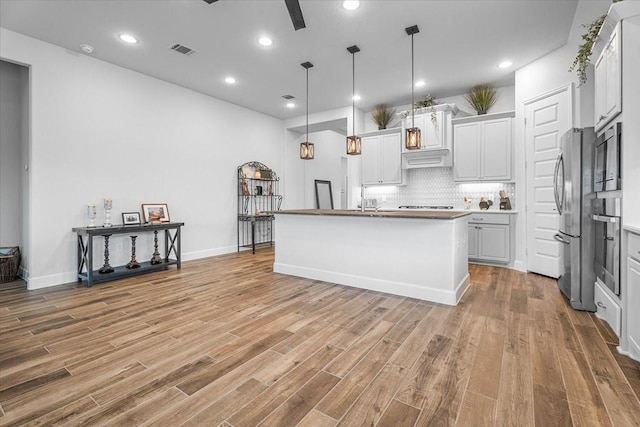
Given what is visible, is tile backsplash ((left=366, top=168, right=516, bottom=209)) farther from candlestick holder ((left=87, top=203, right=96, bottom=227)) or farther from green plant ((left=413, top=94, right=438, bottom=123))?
candlestick holder ((left=87, top=203, right=96, bottom=227))

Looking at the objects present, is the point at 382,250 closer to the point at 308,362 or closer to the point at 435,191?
the point at 308,362

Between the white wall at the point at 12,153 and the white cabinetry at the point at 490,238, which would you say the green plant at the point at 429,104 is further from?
the white wall at the point at 12,153

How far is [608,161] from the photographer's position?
2.40 m

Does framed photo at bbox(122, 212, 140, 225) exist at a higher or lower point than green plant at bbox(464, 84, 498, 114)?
lower

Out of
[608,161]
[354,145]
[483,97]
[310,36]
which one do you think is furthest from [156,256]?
[483,97]

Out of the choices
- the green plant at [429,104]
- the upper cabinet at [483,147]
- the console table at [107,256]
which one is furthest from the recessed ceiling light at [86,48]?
the upper cabinet at [483,147]

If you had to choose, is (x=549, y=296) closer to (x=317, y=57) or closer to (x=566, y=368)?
(x=566, y=368)

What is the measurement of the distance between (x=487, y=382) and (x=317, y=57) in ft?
13.7

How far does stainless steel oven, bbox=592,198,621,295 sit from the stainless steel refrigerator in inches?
3.3

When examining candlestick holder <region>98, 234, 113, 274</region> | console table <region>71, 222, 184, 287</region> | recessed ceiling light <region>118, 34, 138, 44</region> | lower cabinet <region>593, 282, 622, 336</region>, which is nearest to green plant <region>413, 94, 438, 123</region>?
lower cabinet <region>593, 282, 622, 336</region>

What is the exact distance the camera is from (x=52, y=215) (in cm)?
386

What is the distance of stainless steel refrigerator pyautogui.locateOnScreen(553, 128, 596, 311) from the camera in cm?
284

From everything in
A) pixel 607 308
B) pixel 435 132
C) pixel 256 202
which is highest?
pixel 435 132

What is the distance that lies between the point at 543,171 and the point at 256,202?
5.33m
